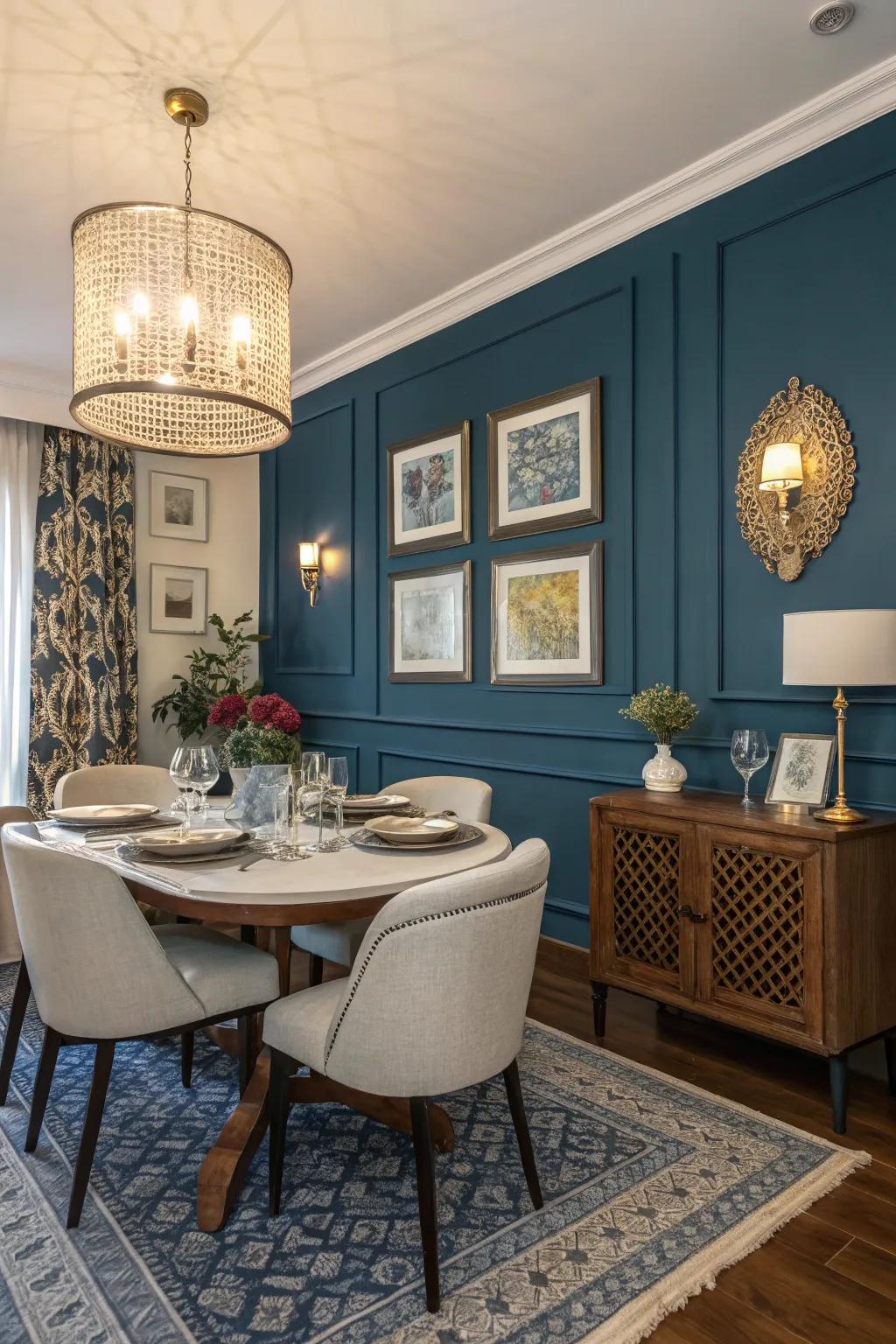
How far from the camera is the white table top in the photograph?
5.69 feet

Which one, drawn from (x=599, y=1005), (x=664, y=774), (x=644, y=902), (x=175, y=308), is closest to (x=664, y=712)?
(x=664, y=774)

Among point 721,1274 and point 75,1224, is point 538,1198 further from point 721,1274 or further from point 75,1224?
point 75,1224

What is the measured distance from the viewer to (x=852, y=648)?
88.8 inches

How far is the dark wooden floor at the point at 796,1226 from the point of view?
1539mm

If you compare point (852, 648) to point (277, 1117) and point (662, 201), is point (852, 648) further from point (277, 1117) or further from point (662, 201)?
point (662, 201)

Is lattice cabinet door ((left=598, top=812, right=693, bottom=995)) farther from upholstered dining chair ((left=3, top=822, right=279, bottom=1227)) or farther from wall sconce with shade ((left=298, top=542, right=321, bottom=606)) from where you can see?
wall sconce with shade ((left=298, top=542, right=321, bottom=606))

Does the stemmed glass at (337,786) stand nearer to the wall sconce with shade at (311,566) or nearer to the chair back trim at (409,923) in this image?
the chair back trim at (409,923)

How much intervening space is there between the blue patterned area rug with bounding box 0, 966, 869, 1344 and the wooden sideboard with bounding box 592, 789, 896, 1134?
28cm

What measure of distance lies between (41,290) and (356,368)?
1576mm

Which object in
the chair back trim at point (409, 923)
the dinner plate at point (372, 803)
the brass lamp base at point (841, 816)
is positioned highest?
the brass lamp base at point (841, 816)

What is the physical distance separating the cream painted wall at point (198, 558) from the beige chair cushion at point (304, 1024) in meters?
3.72

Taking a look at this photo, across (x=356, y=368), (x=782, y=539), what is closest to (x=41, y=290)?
(x=356, y=368)

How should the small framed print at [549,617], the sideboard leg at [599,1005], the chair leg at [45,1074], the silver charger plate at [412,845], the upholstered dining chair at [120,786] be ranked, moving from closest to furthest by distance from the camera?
the chair leg at [45,1074] < the silver charger plate at [412,845] < the sideboard leg at [599,1005] < the upholstered dining chair at [120,786] < the small framed print at [549,617]

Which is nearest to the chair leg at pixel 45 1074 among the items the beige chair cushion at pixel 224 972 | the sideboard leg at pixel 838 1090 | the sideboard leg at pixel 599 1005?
the beige chair cushion at pixel 224 972
